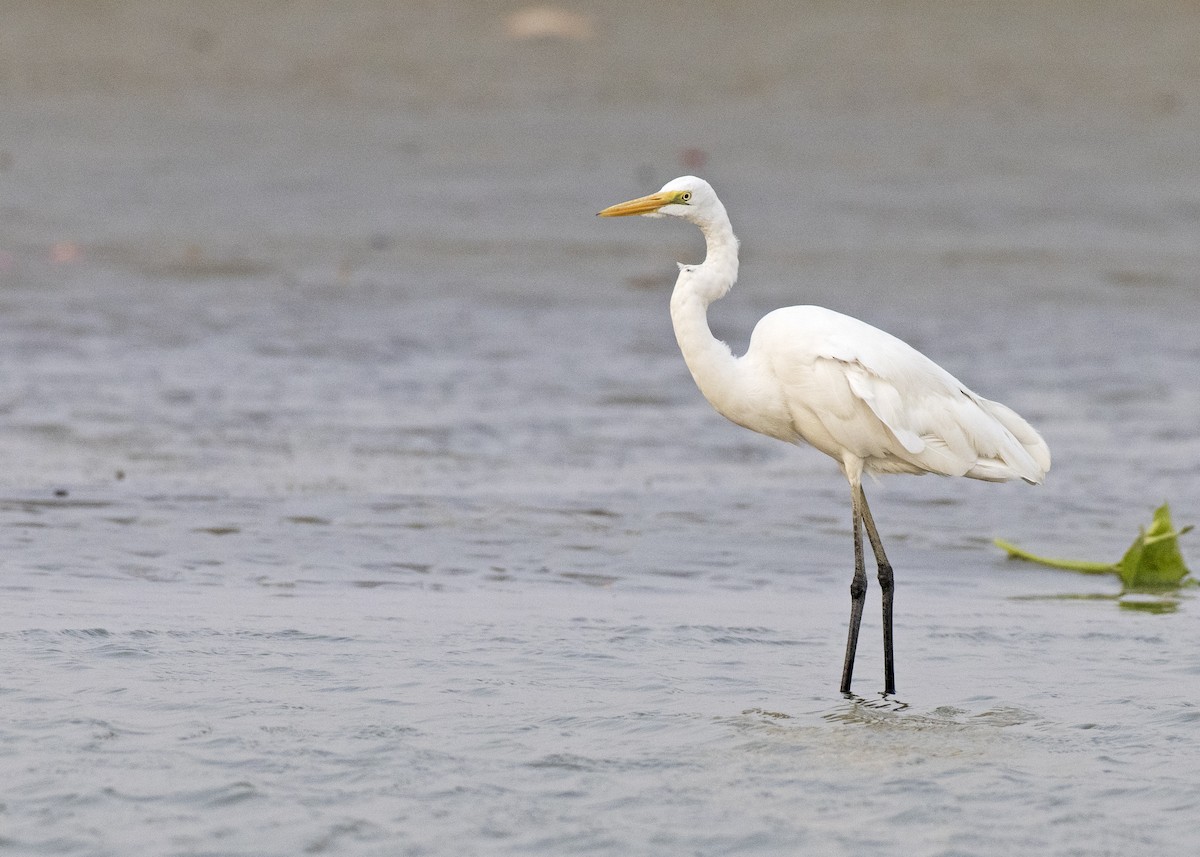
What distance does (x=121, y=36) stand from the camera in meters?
20.5

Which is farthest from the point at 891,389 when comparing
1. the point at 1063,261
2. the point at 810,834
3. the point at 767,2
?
the point at 767,2

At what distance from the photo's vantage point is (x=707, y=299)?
6457 mm

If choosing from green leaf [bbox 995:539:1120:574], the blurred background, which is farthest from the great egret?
the blurred background

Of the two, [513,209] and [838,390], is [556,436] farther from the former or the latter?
[513,209]

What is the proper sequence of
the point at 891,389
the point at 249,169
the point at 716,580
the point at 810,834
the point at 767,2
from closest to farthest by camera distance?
the point at 810,834, the point at 891,389, the point at 716,580, the point at 249,169, the point at 767,2

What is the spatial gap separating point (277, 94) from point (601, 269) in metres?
5.86

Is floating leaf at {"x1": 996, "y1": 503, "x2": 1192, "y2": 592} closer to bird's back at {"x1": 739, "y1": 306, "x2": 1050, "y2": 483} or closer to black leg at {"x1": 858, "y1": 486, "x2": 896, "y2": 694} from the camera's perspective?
bird's back at {"x1": 739, "y1": 306, "x2": 1050, "y2": 483}

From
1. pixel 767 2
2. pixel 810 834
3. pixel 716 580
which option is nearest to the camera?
pixel 810 834

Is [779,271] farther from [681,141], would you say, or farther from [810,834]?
[810,834]

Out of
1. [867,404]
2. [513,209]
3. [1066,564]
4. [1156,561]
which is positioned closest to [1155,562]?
[1156,561]

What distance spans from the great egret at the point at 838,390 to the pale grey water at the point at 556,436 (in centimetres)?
68

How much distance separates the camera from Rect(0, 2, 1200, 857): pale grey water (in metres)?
5.35

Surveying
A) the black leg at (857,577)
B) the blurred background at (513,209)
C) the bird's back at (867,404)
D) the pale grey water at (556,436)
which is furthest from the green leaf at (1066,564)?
the blurred background at (513,209)

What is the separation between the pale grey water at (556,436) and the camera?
211 inches
